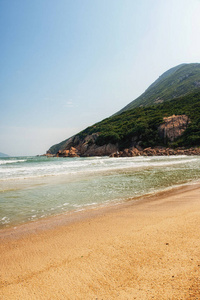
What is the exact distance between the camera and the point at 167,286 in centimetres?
229

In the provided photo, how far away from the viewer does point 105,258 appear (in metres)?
3.14

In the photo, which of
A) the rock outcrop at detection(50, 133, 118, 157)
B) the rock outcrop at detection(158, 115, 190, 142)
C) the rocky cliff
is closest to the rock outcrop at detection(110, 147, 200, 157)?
the rocky cliff

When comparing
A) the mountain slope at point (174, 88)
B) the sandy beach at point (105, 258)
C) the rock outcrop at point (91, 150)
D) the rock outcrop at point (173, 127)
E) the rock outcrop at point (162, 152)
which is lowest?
the sandy beach at point (105, 258)

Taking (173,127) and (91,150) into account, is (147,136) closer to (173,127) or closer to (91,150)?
(173,127)

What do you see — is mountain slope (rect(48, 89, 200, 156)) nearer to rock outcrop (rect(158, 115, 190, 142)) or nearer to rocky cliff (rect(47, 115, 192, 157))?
rocky cliff (rect(47, 115, 192, 157))

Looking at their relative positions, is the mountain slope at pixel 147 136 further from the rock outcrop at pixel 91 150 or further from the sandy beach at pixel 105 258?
the sandy beach at pixel 105 258

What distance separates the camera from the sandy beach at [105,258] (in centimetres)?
237

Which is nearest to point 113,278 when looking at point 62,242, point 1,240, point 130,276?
point 130,276

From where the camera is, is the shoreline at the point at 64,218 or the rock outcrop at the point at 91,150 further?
the rock outcrop at the point at 91,150

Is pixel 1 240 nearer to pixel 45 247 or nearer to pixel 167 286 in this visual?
pixel 45 247

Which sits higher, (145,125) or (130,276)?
(145,125)

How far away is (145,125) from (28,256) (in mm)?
58465

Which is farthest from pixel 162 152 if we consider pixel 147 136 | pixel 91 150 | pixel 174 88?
pixel 174 88

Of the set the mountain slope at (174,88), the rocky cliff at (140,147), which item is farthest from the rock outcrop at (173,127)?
the mountain slope at (174,88)
